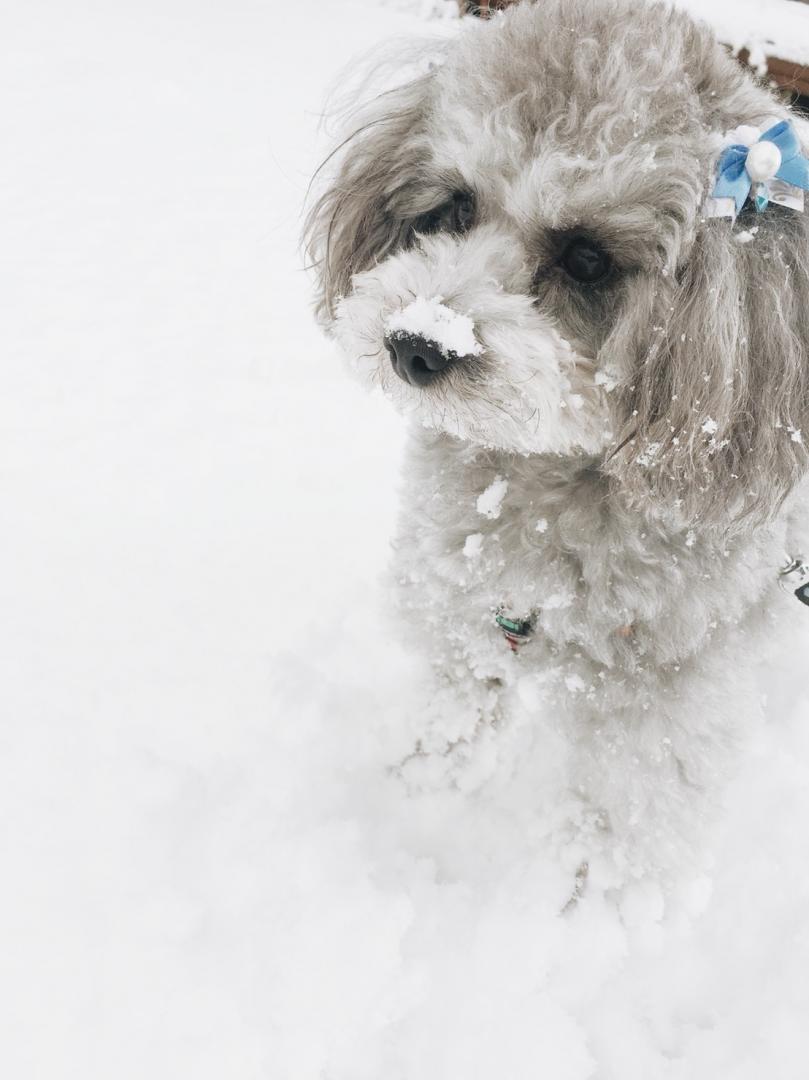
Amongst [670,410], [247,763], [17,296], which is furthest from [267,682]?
[17,296]

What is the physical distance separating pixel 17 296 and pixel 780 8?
204 inches

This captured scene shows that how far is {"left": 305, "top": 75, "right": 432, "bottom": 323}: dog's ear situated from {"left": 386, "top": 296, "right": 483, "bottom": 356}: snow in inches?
17.9

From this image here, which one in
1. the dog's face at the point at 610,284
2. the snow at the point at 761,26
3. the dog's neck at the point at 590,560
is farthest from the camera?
the snow at the point at 761,26

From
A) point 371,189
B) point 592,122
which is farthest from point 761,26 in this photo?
point 592,122

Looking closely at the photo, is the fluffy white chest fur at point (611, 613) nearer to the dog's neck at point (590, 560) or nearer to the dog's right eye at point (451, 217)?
the dog's neck at point (590, 560)

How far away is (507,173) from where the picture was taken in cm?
133

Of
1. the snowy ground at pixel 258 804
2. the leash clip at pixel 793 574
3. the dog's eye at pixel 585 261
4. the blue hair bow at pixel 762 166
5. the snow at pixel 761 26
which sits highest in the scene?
the snow at pixel 761 26

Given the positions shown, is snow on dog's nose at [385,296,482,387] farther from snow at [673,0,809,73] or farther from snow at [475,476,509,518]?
snow at [673,0,809,73]

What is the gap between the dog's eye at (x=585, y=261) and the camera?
4.29 ft

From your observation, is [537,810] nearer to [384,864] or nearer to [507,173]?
[384,864]

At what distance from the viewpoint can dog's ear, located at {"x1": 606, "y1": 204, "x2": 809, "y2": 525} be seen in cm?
127

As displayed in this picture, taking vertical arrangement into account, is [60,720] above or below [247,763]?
below

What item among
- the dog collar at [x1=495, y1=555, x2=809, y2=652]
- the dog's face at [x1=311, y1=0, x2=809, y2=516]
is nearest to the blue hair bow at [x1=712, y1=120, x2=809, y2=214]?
the dog's face at [x1=311, y1=0, x2=809, y2=516]

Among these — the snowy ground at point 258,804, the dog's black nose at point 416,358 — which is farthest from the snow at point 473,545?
the snowy ground at point 258,804
